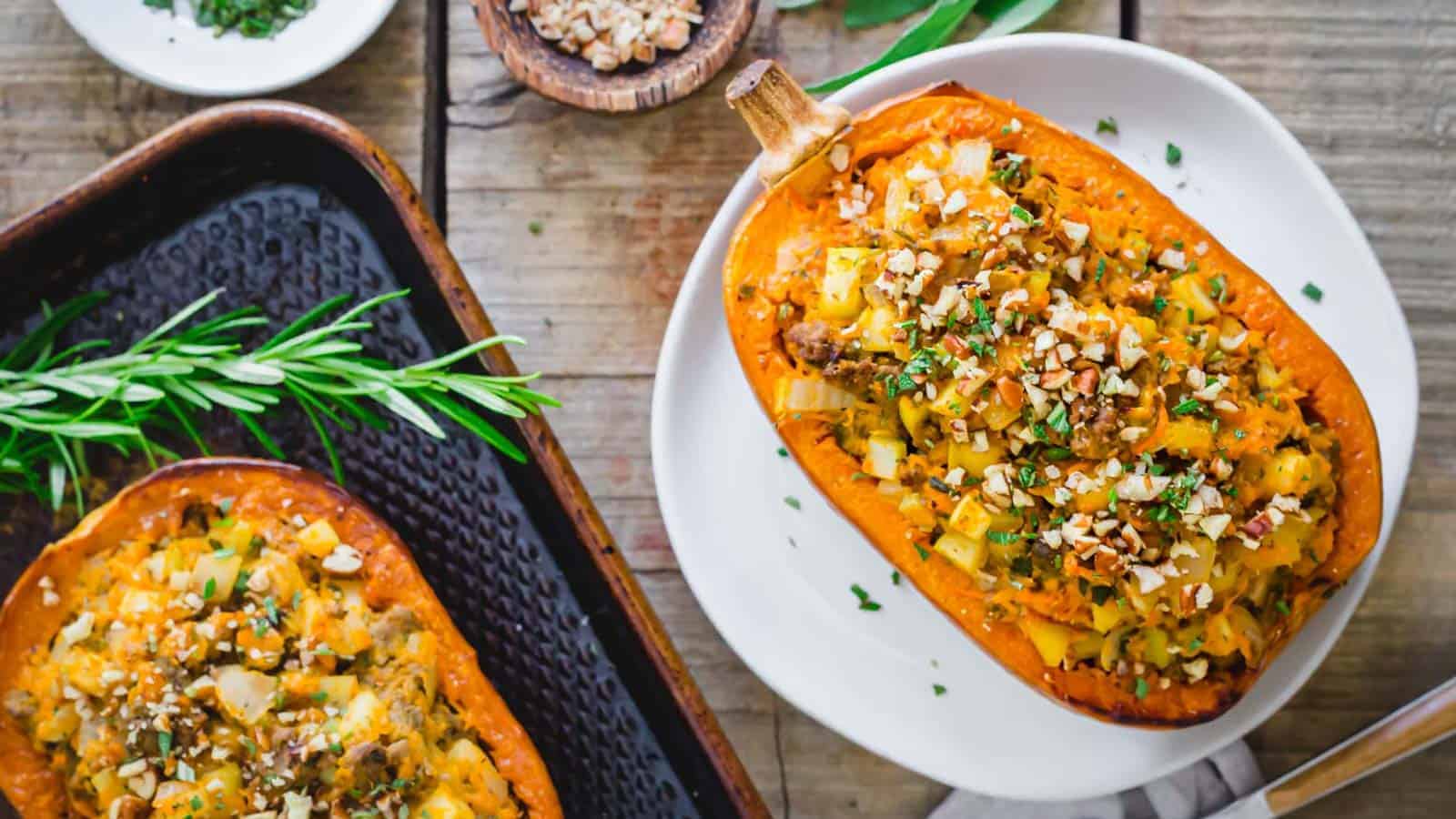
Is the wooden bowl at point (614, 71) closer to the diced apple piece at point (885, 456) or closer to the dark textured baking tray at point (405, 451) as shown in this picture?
the dark textured baking tray at point (405, 451)

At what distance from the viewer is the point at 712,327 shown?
1992mm

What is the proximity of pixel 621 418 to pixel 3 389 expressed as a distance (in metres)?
0.90

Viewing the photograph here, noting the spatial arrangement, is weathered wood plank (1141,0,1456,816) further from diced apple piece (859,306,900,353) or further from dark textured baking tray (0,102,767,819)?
dark textured baking tray (0,102,767,819)

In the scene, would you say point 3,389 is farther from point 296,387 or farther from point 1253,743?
point 1253,743

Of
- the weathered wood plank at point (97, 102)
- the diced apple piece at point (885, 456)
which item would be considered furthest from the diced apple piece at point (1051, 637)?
the weathered wood plank at point (97, 102)

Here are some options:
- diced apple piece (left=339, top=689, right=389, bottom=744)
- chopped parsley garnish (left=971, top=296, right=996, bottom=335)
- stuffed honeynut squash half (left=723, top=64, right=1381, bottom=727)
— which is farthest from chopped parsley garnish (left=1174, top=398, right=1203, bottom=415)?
diced apple piece (left=339, top=689, right=389, bottom=744)

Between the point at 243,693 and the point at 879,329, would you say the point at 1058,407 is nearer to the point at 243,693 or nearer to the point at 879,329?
the point at 879,329

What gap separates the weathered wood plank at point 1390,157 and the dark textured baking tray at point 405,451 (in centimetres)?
114

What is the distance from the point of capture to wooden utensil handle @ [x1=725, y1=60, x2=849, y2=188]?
1.74 metres

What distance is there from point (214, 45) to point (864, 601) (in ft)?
4.38

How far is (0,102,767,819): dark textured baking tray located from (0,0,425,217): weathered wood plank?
0.72ft

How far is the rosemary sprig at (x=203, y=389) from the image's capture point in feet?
6.05

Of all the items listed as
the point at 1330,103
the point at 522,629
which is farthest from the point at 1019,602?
the point at 1330,103

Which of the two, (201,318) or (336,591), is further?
(201,318)
